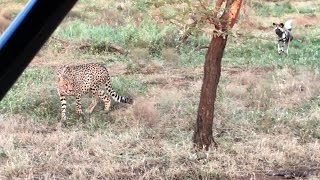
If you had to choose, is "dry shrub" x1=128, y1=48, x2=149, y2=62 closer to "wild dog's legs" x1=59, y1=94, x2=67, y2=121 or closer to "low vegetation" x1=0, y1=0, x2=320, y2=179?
"low vegetation" x1=0, y1=0, x2=320, y2=179

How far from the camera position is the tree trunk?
5862mm

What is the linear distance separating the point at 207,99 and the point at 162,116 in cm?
137

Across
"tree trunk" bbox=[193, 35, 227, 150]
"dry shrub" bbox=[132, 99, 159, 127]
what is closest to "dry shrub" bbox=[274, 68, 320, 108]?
"dry shrub" bbox=[132, 99, 159, 127]

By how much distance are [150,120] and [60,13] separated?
6.54 meters

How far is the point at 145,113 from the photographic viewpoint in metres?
7.14

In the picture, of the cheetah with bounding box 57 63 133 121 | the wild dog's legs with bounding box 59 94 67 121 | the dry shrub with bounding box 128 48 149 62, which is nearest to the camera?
the wild dog's legs with bounding box 59 94 67 121

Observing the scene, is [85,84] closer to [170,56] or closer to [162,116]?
[162,116]

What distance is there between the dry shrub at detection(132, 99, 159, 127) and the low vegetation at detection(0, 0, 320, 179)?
2 cm

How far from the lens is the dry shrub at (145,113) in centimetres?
698

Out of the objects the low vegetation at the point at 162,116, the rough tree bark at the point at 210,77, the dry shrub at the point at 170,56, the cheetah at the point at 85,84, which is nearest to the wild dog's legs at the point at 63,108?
the cheetah at the point at 85,84

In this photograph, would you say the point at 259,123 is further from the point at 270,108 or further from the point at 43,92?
the point at 43,92

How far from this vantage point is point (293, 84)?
9016mm

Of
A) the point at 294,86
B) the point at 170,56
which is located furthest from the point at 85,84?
the point at 170,56

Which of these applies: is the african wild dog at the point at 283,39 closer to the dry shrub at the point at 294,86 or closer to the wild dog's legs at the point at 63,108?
the dry shrub at the point at 294,86
